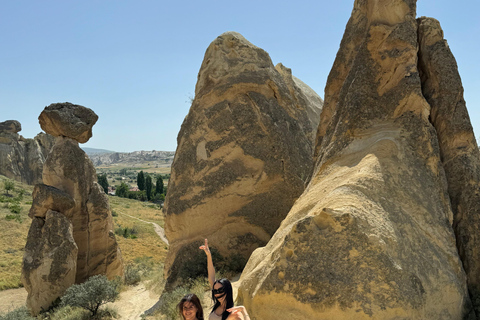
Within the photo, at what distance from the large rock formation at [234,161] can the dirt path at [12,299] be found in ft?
22.7

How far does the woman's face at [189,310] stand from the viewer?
9.83ft

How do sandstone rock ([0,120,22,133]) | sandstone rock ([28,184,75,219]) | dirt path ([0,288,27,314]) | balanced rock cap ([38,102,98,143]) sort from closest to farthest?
sandstone rock ([28,184,75,219]) → balanced rock cap ([38,102,98,143]) → dirt path ([0,288,27,314]) → sandstone rock ([0,120,22,133])

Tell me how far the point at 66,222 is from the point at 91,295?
7.30 feet

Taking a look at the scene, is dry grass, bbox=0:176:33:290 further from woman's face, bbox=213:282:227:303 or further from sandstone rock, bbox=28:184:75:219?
woman's face, bbox=213:282:227:303

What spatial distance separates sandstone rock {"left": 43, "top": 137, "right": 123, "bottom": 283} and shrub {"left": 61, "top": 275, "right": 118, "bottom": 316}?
6.47ft

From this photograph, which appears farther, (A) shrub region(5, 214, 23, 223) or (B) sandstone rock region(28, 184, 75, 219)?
(A) shrub region(5, 214, 23, 223)

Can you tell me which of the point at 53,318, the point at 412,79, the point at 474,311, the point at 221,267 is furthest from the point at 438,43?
the point at 53,318

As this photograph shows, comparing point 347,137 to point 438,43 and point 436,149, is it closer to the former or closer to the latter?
point 436,149

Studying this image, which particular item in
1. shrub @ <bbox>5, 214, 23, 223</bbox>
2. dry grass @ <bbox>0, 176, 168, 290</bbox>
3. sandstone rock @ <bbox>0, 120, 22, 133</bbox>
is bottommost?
dry grass @ <bbox>0, 176, 168, 290</bbox>

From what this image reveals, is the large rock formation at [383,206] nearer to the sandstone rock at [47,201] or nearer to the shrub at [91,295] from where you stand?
the shrub at [91,295]

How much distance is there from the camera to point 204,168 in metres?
7.96

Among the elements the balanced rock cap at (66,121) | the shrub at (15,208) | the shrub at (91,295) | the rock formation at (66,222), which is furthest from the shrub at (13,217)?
the shrub at (91,295)

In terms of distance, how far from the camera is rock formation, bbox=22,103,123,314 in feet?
28.7

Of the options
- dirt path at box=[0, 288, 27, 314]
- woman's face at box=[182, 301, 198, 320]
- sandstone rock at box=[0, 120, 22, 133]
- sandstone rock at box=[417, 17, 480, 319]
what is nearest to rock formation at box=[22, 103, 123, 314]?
dirt path at box=[0, 288, 27, 314]
